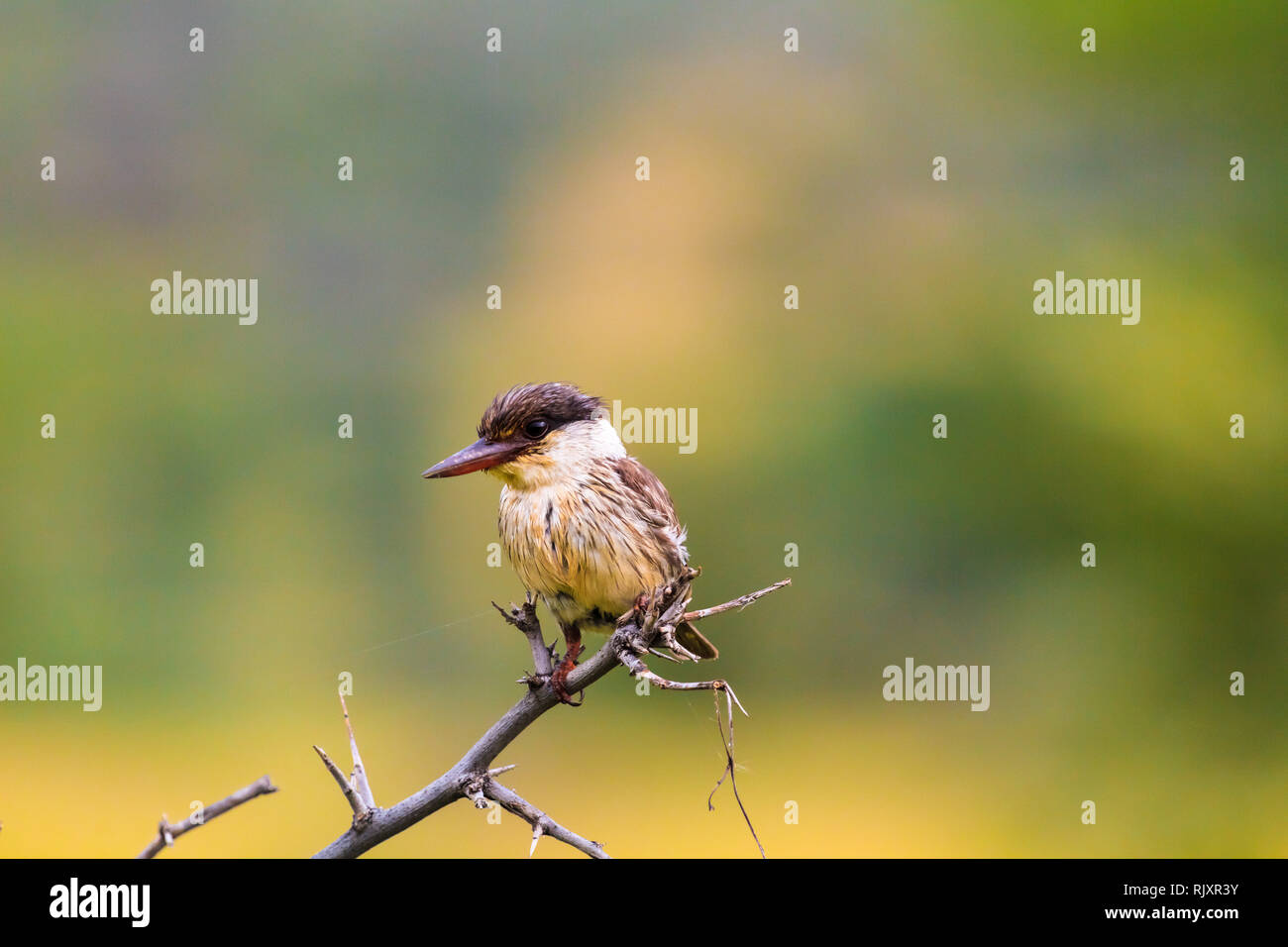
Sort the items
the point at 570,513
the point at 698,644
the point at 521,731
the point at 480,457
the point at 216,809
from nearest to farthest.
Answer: the point at 216,809, the point at 521,731, the point at 480,457, the point at 570,513, the point at 698,644

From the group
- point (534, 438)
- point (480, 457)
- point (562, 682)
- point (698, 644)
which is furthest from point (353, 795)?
point (698, 644)

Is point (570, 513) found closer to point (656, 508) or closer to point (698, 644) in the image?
point (656, 508)

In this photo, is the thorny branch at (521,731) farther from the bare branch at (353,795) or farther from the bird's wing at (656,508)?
the bird's wing at (656,508)

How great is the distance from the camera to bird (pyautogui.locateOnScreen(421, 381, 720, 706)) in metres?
3.36

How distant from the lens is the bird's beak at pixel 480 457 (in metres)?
3.11

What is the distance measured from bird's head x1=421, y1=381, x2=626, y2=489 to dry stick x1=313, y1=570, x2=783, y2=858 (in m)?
0.81

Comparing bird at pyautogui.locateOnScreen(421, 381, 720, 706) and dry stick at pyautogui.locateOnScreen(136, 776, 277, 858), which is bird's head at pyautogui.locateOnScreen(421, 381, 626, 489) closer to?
bird at pyautogui.locateOnScreen(421, 381, 720, 706)

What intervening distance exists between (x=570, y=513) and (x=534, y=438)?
232mm

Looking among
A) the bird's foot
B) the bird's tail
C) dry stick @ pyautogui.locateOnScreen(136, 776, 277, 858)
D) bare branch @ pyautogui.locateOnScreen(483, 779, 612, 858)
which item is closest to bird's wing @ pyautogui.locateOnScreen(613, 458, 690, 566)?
the bird's tail

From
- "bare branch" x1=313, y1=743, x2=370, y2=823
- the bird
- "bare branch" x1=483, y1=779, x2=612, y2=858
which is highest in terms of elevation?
the bird

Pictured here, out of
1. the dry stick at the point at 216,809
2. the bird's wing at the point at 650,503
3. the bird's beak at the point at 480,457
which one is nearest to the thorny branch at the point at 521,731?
the dry stick at the point at 216,809

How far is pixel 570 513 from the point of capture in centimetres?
338

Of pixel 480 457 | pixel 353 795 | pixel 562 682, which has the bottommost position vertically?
pixel 353 795

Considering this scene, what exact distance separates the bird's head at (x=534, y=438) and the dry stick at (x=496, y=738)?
0.81 m
